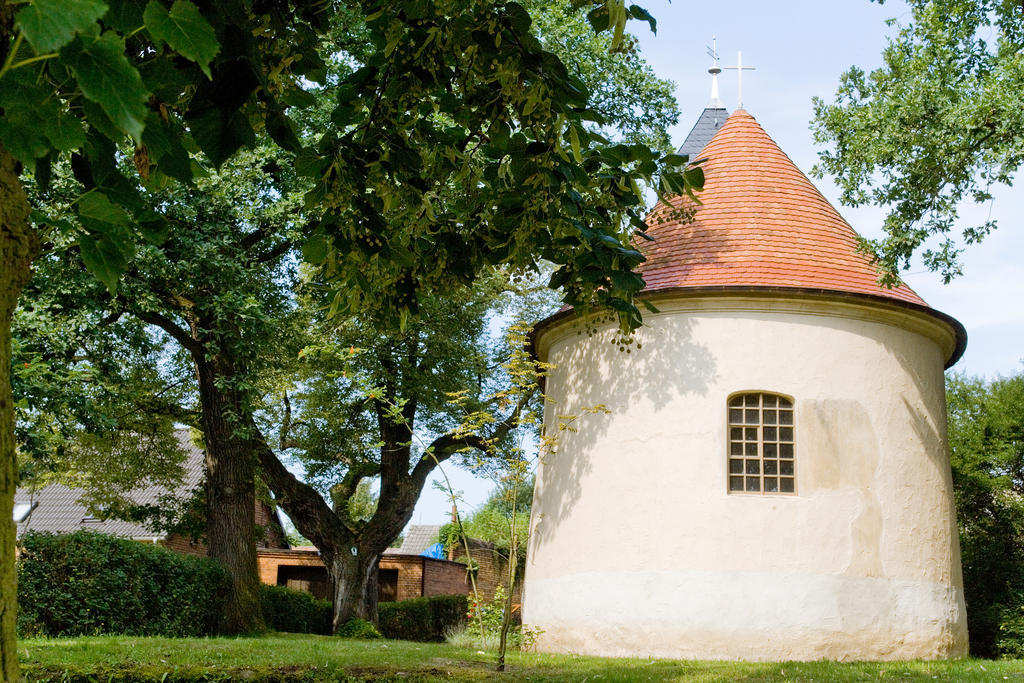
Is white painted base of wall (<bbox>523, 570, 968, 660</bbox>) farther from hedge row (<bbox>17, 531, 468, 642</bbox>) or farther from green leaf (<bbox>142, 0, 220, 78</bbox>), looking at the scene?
green leaf (<bbox>142, 0, 220, 78</bbox>)

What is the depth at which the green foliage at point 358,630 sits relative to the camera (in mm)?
21625

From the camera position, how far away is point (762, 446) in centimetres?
1391

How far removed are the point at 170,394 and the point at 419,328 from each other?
672cm

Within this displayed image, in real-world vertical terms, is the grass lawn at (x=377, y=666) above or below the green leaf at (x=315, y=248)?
below

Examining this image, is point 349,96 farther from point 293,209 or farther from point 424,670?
point 293,209

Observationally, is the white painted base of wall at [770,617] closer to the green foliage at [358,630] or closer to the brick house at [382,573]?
the green foliage at [358,630]

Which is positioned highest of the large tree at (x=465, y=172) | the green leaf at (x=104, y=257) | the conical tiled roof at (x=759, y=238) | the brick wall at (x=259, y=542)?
the conical tiled roof at (x=759, y=238)

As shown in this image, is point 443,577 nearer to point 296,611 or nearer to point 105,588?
point 296,611

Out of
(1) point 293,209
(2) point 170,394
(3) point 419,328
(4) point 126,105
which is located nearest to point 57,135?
(4) point 126,105

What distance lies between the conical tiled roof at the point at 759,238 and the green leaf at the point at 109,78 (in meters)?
12.4

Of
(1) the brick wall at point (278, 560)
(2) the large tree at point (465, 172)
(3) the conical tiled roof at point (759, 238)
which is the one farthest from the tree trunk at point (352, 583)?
(2) the large tree at point (465, 172)

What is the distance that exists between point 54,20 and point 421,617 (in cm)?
2845

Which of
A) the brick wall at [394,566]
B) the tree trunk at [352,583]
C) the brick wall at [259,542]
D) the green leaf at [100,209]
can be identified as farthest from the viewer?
the brick wall at [394,566]

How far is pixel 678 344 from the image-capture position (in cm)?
1444
